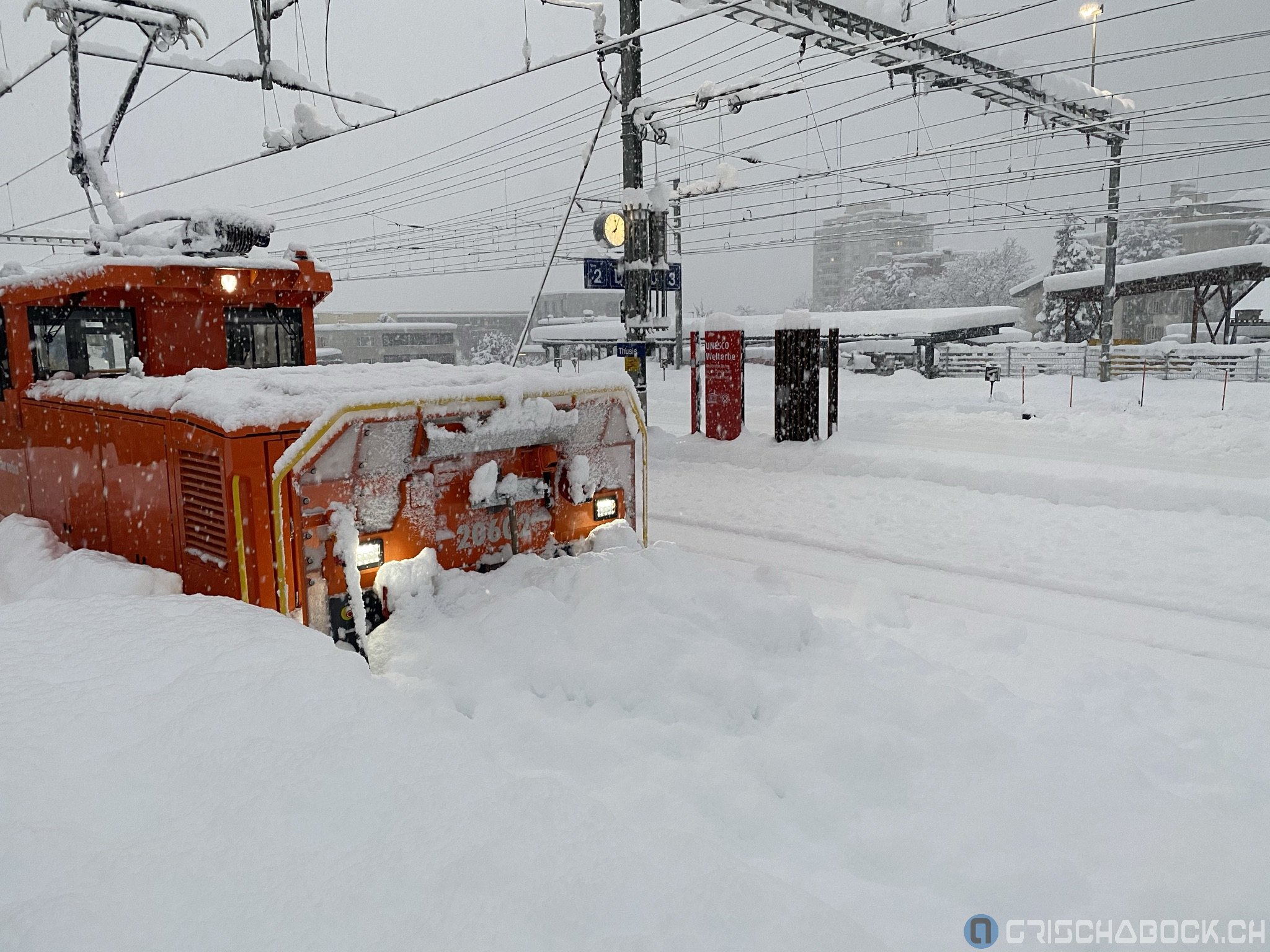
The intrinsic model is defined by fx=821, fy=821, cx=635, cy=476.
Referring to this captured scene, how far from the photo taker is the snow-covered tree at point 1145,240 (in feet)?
199

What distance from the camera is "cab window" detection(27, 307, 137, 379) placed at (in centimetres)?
686

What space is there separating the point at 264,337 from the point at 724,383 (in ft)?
29.1

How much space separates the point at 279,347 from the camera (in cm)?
745

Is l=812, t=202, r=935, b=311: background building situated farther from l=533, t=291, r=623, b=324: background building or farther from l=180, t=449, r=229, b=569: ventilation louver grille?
l=180, t=449, r=229, b=569: ventilation louver grille

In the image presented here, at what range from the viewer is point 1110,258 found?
2345 centimetres

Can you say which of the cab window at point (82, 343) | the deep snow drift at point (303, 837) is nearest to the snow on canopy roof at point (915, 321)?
the cab window at point (82, 343)

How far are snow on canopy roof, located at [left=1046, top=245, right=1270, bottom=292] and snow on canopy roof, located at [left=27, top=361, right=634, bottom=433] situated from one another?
2955cm

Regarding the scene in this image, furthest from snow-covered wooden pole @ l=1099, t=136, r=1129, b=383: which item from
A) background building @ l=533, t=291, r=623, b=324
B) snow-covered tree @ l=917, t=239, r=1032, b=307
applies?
background building @ l=533, t=291, r=623, b=324

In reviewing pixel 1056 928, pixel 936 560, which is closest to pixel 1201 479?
pixel 936 560

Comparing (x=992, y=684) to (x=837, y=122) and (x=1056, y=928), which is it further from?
(x=837, y=122)

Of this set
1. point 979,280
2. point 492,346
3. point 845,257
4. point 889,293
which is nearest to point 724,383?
point 492,346

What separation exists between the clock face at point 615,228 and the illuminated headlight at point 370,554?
10609 mm

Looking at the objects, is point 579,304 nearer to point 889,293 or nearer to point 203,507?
point 889,293

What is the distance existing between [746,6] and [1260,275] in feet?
83.7
